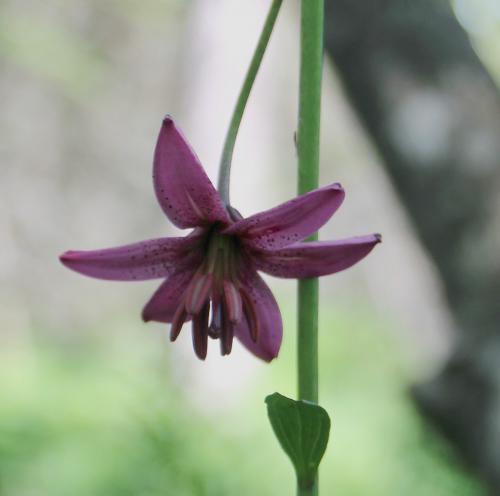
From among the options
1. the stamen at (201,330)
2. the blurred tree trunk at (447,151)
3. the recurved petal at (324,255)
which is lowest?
the stamen at (201,330)

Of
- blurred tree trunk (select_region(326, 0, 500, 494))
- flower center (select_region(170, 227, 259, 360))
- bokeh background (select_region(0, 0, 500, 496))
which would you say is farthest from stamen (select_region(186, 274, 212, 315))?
blurred tree trunk (select_region(326, 0, 500, 494))

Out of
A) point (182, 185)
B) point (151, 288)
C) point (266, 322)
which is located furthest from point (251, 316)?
point (151, 288)

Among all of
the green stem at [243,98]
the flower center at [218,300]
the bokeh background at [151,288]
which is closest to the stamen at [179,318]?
the flower center at [218,300]

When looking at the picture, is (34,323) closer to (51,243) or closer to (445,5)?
(51,243)

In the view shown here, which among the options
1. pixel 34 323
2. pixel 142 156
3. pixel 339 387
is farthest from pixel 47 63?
pixel 142 156

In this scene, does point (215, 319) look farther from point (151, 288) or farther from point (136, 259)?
point (151, 288)

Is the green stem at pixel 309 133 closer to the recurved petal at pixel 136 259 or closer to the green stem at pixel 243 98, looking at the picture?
the green stem at pixel 243 98
